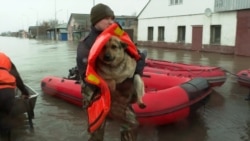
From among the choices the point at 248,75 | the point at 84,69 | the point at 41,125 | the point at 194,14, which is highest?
the point at 194,14

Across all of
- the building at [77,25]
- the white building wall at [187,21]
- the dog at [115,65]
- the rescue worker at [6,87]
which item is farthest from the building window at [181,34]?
the building at [77,25]

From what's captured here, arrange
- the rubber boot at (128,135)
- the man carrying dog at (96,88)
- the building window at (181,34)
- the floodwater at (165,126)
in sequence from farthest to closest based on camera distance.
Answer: the building window at (181,34) → the floodwater at (165,126) → the rubber boot at (128,135) → the man carrying dog at (96,88)

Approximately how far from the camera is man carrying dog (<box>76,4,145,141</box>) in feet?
10.6

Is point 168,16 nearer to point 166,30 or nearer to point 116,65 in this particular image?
point 166,30

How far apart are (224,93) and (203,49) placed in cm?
1730

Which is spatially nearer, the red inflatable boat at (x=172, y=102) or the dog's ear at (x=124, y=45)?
the dog's ear at (x=124, y=45)

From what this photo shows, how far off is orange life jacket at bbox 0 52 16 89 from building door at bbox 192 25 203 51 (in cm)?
2265

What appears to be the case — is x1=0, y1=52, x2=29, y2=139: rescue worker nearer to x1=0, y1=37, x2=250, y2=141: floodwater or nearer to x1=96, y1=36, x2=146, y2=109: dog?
x1=0, y1=37, x2=250, y2=141: floodwater

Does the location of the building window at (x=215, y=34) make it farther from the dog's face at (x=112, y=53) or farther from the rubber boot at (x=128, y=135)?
the dog's face at (x=112, y=53)

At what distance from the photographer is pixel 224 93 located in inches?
350

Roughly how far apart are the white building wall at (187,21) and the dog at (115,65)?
21008 mm

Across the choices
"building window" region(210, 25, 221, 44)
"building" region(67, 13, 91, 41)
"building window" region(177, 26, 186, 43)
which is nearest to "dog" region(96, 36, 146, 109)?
"building window" region(210, 25, 221, 44)

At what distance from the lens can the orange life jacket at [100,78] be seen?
2.96m

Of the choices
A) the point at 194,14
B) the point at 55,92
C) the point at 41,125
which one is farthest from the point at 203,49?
the point at 41,125
